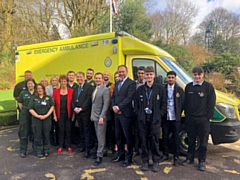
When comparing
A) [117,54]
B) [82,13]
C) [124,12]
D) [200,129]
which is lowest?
[200,129]

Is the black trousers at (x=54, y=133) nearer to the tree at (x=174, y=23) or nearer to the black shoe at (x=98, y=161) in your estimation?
the black shoe at (x=98, y=161)

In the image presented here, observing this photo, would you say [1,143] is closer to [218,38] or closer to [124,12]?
[124,12]

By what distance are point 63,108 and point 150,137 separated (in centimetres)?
216

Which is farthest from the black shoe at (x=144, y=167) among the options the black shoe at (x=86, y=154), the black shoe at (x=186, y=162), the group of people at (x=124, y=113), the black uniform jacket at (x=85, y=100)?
the black uniform jacket at (x=85, y=100)

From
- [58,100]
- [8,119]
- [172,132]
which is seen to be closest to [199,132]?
[172,132]

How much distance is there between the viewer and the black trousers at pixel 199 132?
4320 millimetres

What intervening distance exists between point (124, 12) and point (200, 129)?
14654 millimetres

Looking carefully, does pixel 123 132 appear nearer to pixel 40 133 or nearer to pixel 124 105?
pixel 124 105

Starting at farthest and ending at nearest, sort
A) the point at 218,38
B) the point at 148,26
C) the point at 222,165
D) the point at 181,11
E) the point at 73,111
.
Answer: the point at 218,38 → the point at 181,11 → the point at 148,26 → the point at 73,111 → the point at 222,165

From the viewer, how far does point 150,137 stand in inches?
171

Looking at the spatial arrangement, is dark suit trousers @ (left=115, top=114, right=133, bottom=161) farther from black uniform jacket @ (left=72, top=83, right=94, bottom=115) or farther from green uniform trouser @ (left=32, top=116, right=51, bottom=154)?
green uniform trouser @ (left=32, top=116, right=51, bottom=154)

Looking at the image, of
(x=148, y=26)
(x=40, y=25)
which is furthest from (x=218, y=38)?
(x=40, y=25)

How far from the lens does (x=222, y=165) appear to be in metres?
4.66

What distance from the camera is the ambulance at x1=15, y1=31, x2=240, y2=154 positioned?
15.7ft
